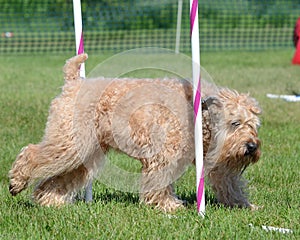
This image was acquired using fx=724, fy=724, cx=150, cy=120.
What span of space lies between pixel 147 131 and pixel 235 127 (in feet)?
2.21

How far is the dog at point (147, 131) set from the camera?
5.56m

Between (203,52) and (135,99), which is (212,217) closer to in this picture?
(135,99)

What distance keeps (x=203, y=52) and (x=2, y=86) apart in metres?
9.97

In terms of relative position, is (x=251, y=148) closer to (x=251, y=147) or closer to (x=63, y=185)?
(x=251, y=147)

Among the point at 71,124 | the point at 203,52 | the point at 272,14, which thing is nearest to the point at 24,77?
the point at 203,52

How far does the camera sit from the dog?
5559 millimetres

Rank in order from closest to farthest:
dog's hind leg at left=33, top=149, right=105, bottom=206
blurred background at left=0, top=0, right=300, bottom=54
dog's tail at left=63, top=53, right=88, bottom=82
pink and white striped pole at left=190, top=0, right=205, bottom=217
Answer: pink and white striped pole at left=190, top=0, right=205, bottom=217
dog's tail at left=63, top=53, right=88, bottom=82
dog's hind leg at left=33, top=149, right=105, bottom=206
blurred background at left=0, top=0, right=300, bottom=54

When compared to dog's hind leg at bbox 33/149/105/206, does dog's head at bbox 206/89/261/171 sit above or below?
above

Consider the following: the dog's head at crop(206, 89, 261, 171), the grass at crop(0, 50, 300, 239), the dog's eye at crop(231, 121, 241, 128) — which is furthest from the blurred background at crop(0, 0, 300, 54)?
the dog's eye at crop(231, 121, 241, 128)

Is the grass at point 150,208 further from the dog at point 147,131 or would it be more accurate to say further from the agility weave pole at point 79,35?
the dog at point 147,131

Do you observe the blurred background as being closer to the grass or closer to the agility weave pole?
the grass

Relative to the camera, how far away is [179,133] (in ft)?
18.5


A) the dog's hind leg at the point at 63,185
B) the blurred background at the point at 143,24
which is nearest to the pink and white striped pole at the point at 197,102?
the dog's hind leg at the point at 63,185

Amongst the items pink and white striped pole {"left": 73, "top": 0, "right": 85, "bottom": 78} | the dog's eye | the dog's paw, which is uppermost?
pink and white striped pole {"left": 73, "top": 0, "right": 85, "bottom": 78}
